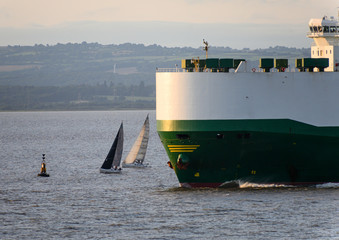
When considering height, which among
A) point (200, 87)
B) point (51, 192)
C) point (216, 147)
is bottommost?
point (51, 192)

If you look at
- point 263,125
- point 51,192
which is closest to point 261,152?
point 263,125

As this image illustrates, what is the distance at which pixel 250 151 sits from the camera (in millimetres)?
53094

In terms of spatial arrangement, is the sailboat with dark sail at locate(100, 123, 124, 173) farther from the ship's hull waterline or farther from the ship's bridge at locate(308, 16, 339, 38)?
the ship's bridge at locate(308, 16, 339, 38)

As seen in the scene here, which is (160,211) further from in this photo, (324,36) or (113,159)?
(113,159)

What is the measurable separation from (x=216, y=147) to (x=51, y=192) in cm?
1491

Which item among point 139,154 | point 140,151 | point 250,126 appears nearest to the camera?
point 250,126

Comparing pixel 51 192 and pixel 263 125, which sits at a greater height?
pixel 263 125

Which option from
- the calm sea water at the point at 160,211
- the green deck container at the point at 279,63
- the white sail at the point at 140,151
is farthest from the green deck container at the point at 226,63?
the white sail at the point at 140,151

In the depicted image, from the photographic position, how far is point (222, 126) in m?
52.6

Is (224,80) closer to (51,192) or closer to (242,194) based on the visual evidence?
(242,194)

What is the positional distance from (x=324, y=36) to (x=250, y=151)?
497 inches

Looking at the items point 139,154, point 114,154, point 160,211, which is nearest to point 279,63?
point 160,211

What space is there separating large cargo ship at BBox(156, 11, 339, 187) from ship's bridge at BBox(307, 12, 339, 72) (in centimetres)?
393

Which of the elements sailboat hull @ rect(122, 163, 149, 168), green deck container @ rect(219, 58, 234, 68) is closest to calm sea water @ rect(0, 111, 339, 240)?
green deck container @ rect(219, 58, 234, 68)
